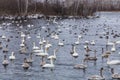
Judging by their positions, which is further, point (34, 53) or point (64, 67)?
point (34, 53)

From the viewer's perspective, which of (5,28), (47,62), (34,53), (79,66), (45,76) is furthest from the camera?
(5,28)

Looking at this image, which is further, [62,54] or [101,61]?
[62,54]

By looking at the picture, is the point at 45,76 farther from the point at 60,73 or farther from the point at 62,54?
the point at 62,54

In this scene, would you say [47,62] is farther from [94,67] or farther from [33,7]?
[33,7]

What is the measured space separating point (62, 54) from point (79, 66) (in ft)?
21.8

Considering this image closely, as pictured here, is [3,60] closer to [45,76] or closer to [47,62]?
[47,62]

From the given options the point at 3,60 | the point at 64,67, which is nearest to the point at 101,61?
the point at 64,67

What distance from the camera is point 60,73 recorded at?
30672mm

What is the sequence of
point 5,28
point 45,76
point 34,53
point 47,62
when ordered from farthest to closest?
point 5,28, point 34,53, point 47,62, point 45,76

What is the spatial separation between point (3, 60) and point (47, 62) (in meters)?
3.03

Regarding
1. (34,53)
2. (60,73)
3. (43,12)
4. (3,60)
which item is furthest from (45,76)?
(43,12)

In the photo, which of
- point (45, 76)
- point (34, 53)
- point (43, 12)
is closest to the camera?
point (45, 76)

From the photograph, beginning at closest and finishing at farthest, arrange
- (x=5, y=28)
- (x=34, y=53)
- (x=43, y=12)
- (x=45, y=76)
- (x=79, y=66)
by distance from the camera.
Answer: (x=45, y=76), (x=79, y=66), (x=34, y=53), (x=5, y=28), (x=43, y=12)

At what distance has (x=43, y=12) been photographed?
4013 inches
